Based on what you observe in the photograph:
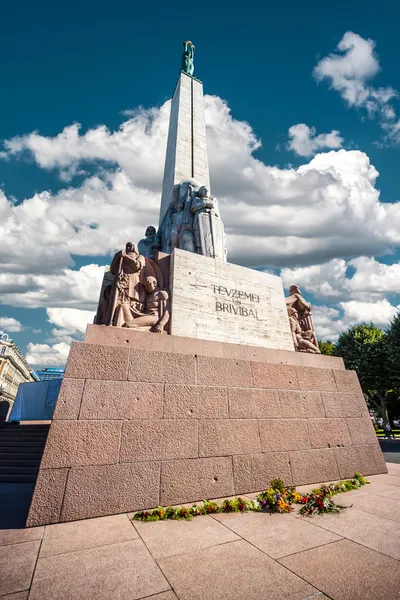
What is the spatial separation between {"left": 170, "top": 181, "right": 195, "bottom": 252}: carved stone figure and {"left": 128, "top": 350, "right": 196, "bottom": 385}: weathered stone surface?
17.1 feet

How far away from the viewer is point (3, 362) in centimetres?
6912

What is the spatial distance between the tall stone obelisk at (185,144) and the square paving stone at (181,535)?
1173cm

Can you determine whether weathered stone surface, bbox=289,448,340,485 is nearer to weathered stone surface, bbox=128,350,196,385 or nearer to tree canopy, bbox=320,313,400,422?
weathered stone surface, bbox=128,350,196,385

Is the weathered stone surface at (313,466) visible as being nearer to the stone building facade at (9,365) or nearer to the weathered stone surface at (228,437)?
the weathered stone surface at (228,437)

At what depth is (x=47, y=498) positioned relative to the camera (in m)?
3.99

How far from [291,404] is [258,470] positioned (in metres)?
1.74

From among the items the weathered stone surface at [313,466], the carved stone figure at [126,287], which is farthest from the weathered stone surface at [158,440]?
the weathered stone surface at [313,466]

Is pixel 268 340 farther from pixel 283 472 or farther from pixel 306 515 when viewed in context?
pixel 306 515

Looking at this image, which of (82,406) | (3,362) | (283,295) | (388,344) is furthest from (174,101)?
(3,362)

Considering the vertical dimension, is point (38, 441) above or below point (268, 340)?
below

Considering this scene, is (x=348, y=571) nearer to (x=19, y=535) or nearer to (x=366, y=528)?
(x=366, y=528)

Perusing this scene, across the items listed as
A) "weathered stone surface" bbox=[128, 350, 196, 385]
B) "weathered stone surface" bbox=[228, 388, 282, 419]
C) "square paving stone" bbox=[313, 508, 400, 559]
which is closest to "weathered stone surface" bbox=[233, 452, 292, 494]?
"weathered stone surface" bbox=[228, 388, 282, 419]

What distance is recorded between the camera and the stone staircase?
7874 millimetres

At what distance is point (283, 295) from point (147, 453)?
6.78 metres
